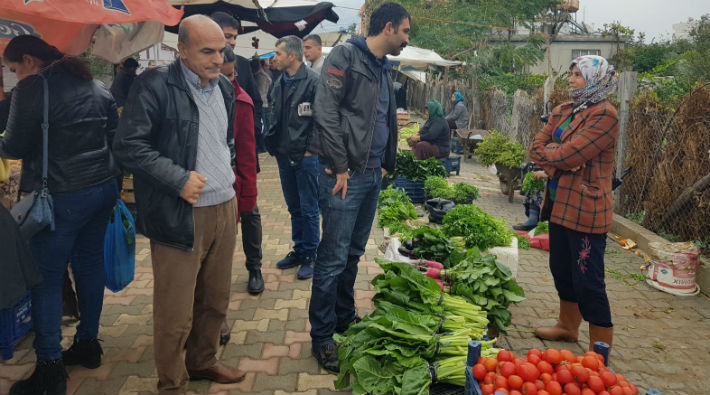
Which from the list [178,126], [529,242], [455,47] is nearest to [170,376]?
[178,126]

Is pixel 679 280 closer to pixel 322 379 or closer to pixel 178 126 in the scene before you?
pixel 322 379

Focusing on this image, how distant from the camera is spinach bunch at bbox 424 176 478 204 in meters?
7.88

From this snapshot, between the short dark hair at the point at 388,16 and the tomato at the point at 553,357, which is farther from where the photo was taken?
the short dark hair at the point at 388,16

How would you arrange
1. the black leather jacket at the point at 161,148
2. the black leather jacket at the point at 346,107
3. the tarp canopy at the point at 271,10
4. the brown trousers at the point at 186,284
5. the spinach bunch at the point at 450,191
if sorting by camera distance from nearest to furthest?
the black leather jacket at the point at 161,148 → the brown trousers at the point at 186,284 → the black leather jacket at the point at 346,107 → the tarp canopy at the point at 271,10 → the spinach bunch at the point at 450,191

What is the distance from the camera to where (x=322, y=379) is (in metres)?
3.35

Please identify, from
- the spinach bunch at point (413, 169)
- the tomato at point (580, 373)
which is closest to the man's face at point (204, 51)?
the tomato at point (580, 373)

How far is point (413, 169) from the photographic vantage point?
8742 mm

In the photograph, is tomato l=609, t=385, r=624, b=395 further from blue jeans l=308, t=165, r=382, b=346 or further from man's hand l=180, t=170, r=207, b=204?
man's hand l=180, t=170, r=207, b=204

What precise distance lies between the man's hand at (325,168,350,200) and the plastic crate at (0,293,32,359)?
231 cm

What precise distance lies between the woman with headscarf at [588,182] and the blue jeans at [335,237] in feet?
4.48

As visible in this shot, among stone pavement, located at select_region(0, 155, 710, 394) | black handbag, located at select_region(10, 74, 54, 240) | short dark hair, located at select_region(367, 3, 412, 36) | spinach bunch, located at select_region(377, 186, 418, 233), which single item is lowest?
stone pavement, located at select_region(0, 155, 710, 394)

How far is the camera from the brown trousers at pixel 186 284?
2.68 meters

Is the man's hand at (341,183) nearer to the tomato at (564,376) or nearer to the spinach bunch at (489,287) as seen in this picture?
the spinach bunch at (489,287)

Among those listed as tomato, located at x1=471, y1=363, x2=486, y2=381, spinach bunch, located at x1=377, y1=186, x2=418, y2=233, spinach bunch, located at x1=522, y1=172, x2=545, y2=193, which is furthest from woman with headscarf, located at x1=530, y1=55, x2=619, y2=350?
spinach bunch, located at x1=522, y1=172, x2=545, y2=193
